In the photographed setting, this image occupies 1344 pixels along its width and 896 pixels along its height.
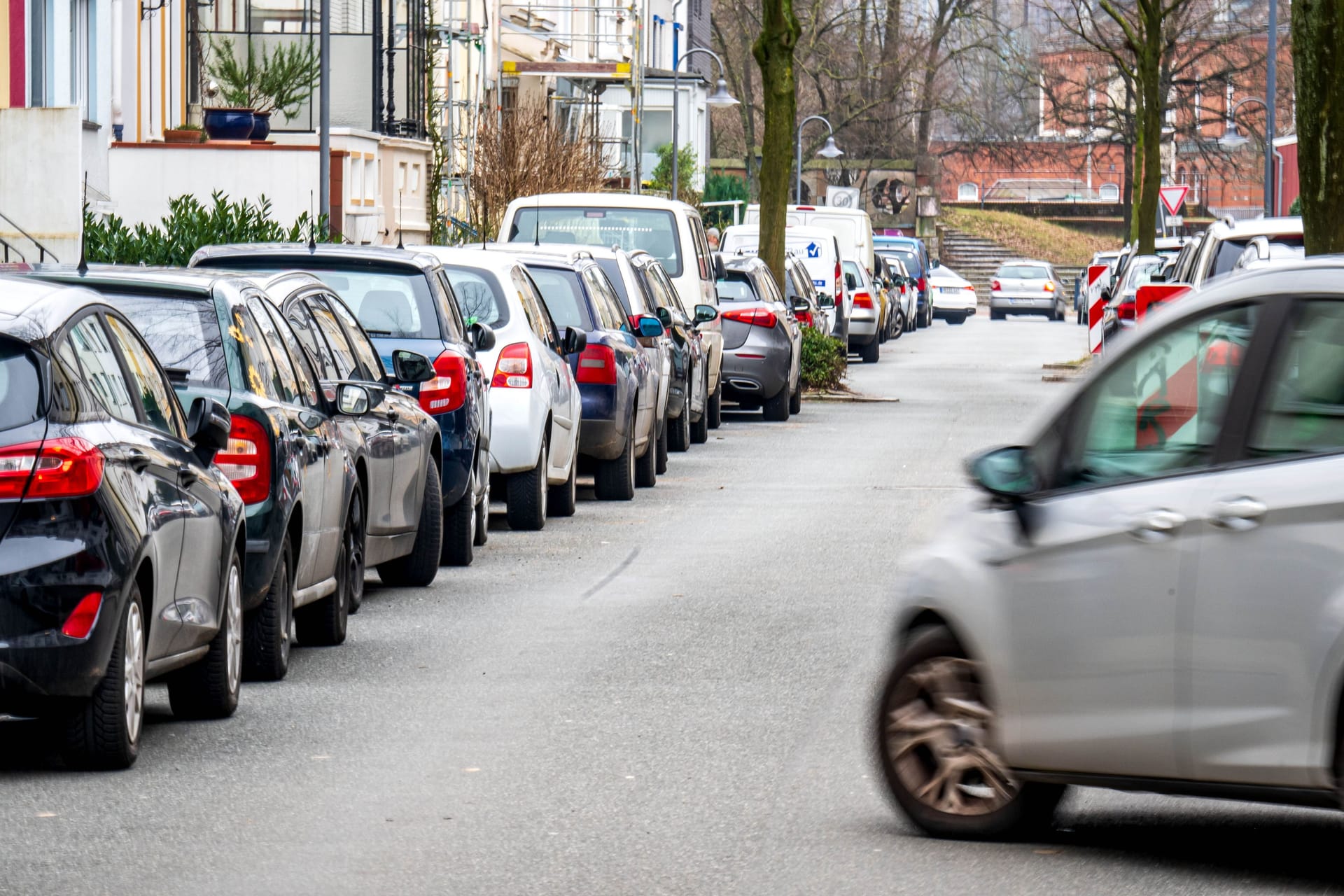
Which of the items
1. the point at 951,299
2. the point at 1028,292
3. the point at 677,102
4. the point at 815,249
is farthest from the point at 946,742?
the point at 951,299

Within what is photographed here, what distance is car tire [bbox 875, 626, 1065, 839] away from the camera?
6812mm

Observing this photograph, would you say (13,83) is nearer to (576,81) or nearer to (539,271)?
(539,271)

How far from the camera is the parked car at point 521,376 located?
14922mm

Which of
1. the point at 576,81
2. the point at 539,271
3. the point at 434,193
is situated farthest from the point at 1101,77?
the point at 539,271

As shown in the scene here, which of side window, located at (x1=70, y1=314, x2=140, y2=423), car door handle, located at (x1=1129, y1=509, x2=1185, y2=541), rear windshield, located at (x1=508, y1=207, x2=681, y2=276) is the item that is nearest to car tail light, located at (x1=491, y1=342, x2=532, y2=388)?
side window, located at (x1=70, y1=314, x2=140, y2=423)

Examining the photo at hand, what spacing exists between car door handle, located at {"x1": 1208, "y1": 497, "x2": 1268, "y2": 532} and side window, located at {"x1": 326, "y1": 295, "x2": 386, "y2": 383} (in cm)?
644

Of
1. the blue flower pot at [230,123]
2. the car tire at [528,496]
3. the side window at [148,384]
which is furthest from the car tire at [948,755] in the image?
the blue flower pot at [230,123]

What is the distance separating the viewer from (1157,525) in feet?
20.4

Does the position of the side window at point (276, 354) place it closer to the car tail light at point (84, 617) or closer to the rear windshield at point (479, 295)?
the car tail light at point (84, 617)

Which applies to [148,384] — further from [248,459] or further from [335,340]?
[335,340]

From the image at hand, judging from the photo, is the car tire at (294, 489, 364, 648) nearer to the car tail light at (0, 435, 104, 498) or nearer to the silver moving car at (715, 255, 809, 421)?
the car tail light at (0, 435, 104, 498)

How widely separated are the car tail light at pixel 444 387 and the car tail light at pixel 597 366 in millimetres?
3630

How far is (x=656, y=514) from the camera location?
16.8 meters

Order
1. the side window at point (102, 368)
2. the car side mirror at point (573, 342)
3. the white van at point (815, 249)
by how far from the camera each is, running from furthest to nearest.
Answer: the white van at point (815, 249)
the car side mirror at point (573, 342)
the side window at point (102, 368)
